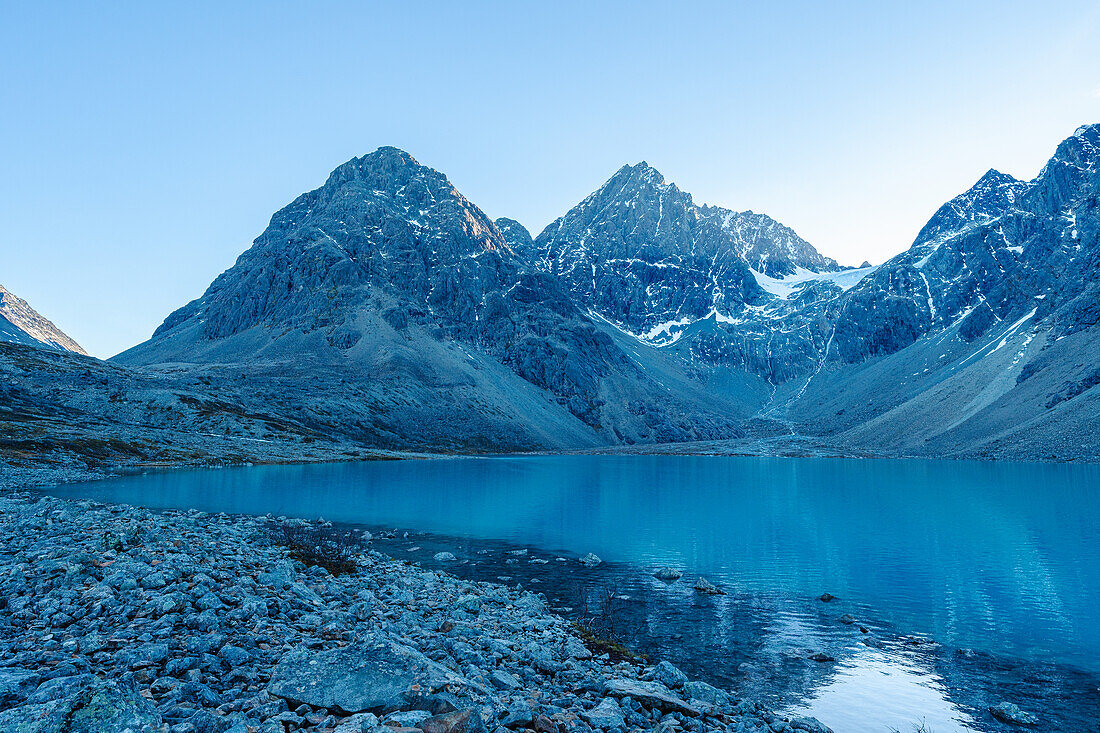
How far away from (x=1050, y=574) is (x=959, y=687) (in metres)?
23.9

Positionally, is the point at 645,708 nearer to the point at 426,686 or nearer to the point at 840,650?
the point at 426,686

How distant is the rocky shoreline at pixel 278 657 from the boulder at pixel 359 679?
3 cm

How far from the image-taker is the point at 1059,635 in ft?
86.2

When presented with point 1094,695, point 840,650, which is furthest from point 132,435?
point 1094,695

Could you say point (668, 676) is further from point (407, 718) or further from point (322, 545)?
point (322, 545)

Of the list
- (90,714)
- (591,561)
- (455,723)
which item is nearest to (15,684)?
(90,714)

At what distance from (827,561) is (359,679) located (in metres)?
38.2

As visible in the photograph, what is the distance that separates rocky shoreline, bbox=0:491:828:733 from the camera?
911cm

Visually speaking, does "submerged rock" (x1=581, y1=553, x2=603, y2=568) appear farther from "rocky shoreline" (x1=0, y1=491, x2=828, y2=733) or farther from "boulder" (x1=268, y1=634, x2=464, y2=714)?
"boulder" (x1=268, y1=634, x2=464, y2=714)

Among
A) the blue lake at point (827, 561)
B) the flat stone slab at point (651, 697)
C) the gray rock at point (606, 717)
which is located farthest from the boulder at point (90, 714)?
the blue lake at point (827, 561)

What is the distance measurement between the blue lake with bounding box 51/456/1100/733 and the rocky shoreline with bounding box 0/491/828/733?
5.87m

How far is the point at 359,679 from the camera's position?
33.7 feet

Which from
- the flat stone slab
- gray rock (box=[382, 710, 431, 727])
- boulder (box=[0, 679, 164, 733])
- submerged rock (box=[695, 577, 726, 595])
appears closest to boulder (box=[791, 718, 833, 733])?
the flat stone slab

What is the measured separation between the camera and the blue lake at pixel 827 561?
20.8 meters
